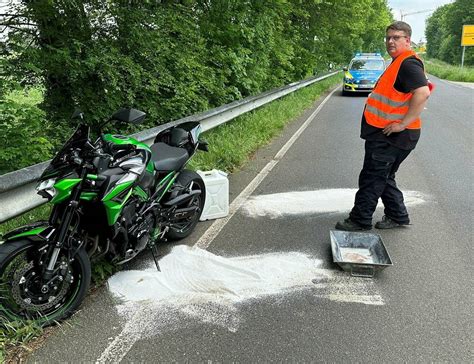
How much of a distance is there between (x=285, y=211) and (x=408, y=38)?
237 cm

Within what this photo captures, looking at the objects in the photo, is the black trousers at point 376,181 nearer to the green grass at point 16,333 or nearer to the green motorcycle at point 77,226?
the green motorcycle at point 77,226

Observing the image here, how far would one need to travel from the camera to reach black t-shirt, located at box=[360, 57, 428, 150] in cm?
411

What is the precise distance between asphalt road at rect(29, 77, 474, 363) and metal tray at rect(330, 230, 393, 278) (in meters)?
0.09

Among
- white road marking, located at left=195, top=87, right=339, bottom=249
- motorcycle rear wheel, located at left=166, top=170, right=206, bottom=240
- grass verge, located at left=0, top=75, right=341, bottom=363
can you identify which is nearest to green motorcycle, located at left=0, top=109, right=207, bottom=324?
grass verge, located at left=0, top=75, right=341, bottom=363

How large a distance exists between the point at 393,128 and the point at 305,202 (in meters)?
1.69

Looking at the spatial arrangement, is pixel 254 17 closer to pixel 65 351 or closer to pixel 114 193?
pixel 114 193

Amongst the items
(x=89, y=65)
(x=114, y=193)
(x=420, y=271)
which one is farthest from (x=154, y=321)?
(x=89, y=65)

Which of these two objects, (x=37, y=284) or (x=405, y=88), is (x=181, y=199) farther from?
(x=405, y=88)

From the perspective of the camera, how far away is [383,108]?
175 inches

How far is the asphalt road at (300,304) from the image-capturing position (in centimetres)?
283

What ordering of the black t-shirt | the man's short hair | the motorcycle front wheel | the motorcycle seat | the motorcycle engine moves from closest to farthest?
1. the motorcycle front wheel
2. the motorcycle engine
3. the motorcycle seat
4. the black t-shirt
5. the man's short hair

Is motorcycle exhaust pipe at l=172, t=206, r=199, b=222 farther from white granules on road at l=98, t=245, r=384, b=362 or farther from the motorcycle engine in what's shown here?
the motorcycle engine

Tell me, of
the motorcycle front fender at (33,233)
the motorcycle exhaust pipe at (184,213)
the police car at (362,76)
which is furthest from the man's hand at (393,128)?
the police car at (362,76)

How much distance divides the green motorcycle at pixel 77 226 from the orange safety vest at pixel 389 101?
2.40m
